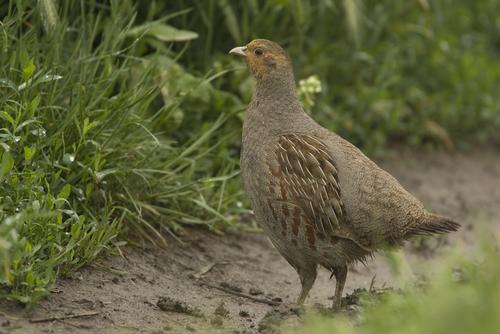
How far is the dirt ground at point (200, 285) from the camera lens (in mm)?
4070

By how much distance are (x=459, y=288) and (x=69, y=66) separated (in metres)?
2.64

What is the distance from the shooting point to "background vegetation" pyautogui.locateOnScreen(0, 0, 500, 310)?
440 centimetres

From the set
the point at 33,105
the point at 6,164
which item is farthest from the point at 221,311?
the point at 33,105

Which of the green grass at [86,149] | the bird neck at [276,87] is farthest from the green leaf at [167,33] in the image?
the bird neck at [276,87]

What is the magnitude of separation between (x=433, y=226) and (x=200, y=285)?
1263 mm

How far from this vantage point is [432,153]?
793cm

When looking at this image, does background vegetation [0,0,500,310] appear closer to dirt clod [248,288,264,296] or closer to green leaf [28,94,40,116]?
green leaf [28,94,40,116]

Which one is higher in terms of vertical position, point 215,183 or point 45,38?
point 45,38

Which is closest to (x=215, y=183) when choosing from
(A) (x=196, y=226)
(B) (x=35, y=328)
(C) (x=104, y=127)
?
(A) (x=196, y=226)

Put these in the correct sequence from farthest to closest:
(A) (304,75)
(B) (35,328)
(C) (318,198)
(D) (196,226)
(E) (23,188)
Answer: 1. (A) (304,75)
2. (D) (196,226)
3. (C) (318,198)
4. (E) (23,188)
5. (B) (35,328)

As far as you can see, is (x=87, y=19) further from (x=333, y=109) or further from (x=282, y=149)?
(x=333, y=109)

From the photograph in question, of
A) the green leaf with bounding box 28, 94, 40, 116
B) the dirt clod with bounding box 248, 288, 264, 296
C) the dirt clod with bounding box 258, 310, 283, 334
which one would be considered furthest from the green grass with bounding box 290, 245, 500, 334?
the green leaf with bounding box 28, 94, 40, 116

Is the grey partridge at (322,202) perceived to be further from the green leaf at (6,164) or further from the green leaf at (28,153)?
the green leaf at (6,164)

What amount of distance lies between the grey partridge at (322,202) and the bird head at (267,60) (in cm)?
34
